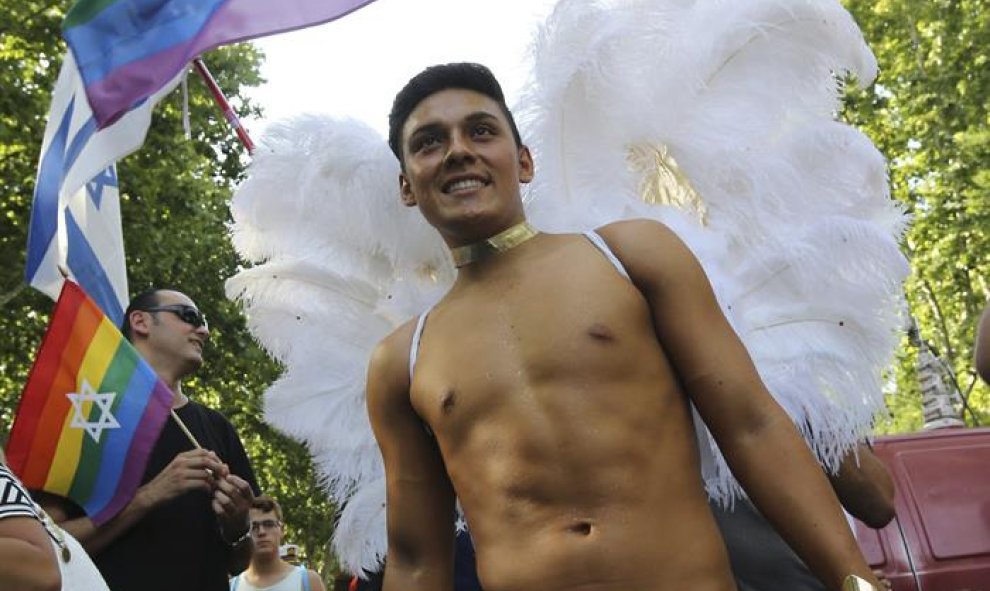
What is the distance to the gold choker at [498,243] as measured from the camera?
8.25ft

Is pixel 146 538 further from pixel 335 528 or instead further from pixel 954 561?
pixel 954 561

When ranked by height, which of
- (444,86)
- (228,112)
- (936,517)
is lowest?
(936,517)

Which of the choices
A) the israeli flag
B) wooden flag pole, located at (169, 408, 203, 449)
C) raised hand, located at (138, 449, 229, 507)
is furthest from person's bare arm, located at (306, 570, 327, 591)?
raised hand, located at (138, 449, 229, 507)

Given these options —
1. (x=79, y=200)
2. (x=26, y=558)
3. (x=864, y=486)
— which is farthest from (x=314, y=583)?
(x=864, y=486)

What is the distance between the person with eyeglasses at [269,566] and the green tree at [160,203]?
516 centimetres

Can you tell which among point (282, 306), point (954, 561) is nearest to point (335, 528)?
point (282, 306)

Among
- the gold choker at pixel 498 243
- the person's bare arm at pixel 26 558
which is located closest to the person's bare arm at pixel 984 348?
the gold choker at pixel 498 243

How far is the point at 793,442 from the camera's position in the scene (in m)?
2.20

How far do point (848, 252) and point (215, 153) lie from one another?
13.8 meters

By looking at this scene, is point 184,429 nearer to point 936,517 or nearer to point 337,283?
point 337,283

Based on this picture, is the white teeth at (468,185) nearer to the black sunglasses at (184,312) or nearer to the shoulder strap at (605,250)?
the shoulder strap at (605,250)

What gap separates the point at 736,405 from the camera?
224 centimetres

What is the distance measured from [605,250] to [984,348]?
691 millimetres

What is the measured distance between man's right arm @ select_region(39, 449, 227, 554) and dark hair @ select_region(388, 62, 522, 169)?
170 centimetres
